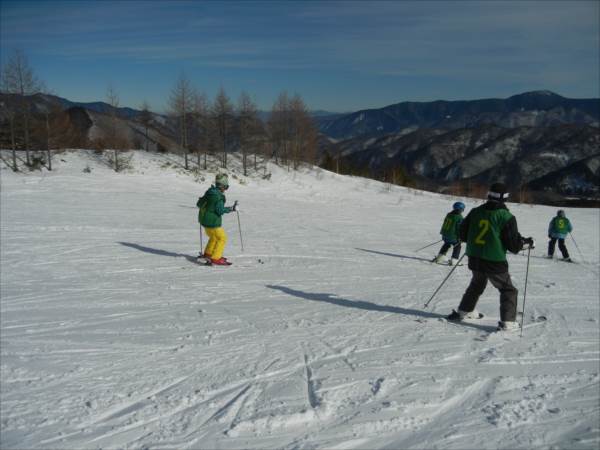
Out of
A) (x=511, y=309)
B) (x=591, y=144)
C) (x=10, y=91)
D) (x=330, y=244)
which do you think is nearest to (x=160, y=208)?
(x=330, y=244)

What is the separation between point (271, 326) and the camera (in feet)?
19.2

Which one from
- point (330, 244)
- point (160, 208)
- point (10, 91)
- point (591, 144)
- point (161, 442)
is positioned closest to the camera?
point (161, 442)

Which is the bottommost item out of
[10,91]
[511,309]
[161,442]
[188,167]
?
[161,442]

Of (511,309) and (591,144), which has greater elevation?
(591,144)

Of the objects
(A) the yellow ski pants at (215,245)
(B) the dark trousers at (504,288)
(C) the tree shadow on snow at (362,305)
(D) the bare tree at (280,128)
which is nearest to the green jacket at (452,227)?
(C) the tree shadow on snow at (362,305)

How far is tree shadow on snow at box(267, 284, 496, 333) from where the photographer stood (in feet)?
19.5

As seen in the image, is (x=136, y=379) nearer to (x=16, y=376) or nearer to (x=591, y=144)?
(x=16, y=376)

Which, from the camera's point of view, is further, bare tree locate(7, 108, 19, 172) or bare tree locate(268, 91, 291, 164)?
bare tree locate(268, 91, 291, 164)

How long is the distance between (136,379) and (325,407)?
6.48ft

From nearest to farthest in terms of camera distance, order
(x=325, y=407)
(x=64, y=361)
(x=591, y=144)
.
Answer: (x=325, y=407) < (x=64, y=361) < (x=591, y=144)

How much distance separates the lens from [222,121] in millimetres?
40188

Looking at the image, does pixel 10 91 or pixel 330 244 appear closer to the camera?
pixel 330 244

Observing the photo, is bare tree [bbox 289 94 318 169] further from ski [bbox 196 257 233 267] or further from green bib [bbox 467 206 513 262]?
green bib [bbox 467 206 513 262]

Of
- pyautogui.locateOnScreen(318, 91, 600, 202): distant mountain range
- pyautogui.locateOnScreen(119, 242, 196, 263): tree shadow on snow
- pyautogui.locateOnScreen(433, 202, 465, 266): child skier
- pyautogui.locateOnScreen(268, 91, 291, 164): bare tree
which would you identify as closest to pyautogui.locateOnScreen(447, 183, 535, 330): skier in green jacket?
pyautogui.locateOnScreen(433, 202, 465, 266): child skier
